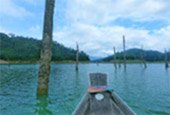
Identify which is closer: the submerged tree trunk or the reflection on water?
the reflection on water

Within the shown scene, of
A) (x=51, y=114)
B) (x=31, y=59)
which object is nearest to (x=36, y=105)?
(x=51, y=114)

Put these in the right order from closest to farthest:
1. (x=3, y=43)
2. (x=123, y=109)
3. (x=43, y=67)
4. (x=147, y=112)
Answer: (x=123, y=109), (x=147, y=112), (x=43, y=67), (x=3, y=43)

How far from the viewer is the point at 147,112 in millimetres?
4824

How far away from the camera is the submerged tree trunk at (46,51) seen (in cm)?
644

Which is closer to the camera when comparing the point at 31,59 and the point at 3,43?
the point at 31,59

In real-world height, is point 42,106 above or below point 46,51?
below

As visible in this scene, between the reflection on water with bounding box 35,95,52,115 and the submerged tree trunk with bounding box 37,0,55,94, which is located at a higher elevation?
the submerged tree trunk with bounding box 37,0,55,94

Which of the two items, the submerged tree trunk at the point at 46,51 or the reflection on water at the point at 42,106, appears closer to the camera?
the reflection on water at the point at 42,106

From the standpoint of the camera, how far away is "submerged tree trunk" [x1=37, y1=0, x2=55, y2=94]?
6.44 m

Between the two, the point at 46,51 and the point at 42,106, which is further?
the point at 46,51

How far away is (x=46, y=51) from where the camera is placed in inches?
256

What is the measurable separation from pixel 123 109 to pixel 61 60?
409 feet

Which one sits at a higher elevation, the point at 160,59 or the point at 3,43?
the point at 3,43

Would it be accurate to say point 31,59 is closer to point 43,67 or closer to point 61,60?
point 61,60
